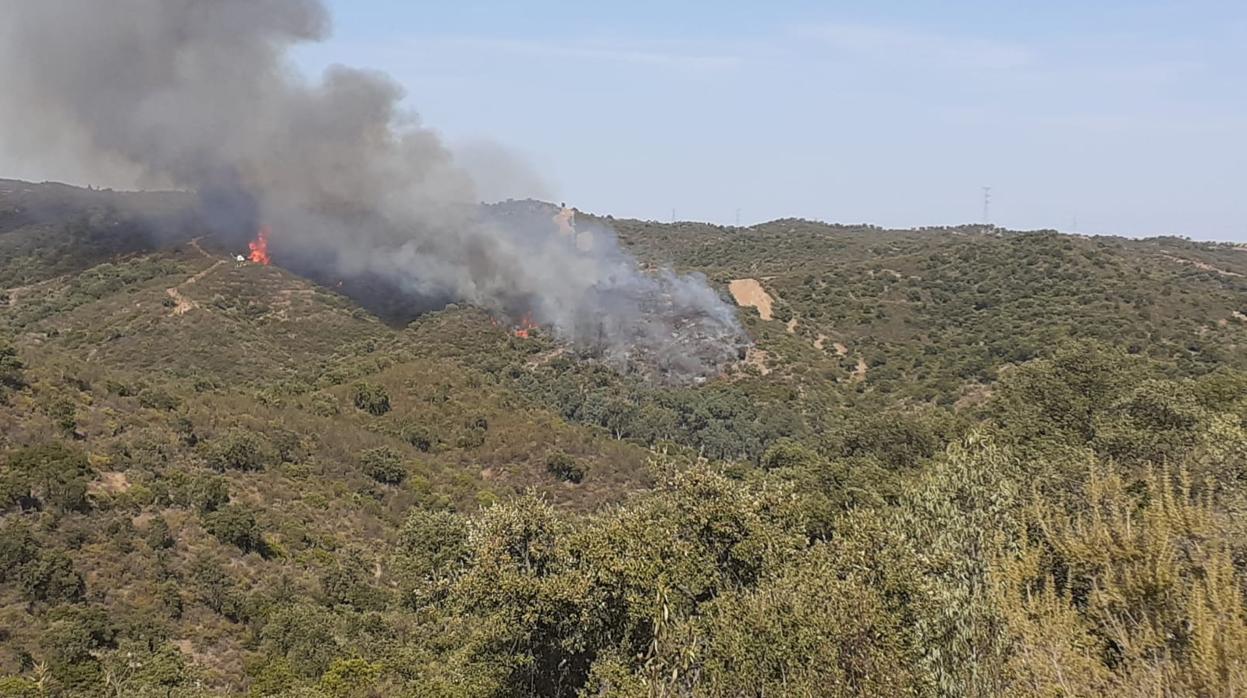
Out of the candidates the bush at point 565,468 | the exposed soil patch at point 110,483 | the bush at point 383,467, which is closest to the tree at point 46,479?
the exposed soil patch at point 110,483

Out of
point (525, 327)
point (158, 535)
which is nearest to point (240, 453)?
point (158, 535)

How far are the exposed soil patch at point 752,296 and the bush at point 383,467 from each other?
5686cm

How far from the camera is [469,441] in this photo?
59.2 m

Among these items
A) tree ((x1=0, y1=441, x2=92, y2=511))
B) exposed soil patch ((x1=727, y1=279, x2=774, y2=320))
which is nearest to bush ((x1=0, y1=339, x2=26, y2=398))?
tree ((x1=0, y1=441, x2=92, y2=511))

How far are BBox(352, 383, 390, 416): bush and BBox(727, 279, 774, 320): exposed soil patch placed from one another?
162 ft

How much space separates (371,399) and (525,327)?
3212cm

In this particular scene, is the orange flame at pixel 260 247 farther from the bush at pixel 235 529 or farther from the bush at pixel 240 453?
the bush at pixel 235 529

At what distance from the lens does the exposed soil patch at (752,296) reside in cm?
9725

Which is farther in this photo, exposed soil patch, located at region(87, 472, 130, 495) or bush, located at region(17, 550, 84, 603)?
exposed soil patch, located at region(87, 472, 130, 495)

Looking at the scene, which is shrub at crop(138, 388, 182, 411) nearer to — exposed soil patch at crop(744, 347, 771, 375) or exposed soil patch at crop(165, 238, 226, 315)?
exposed soil patch at crop(165, 238, 226, 315)

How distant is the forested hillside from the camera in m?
13.9

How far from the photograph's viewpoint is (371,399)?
62.6 meters

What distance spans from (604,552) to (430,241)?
9026 centimetres

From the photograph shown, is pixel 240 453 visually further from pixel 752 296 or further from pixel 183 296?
pixel 752 296
